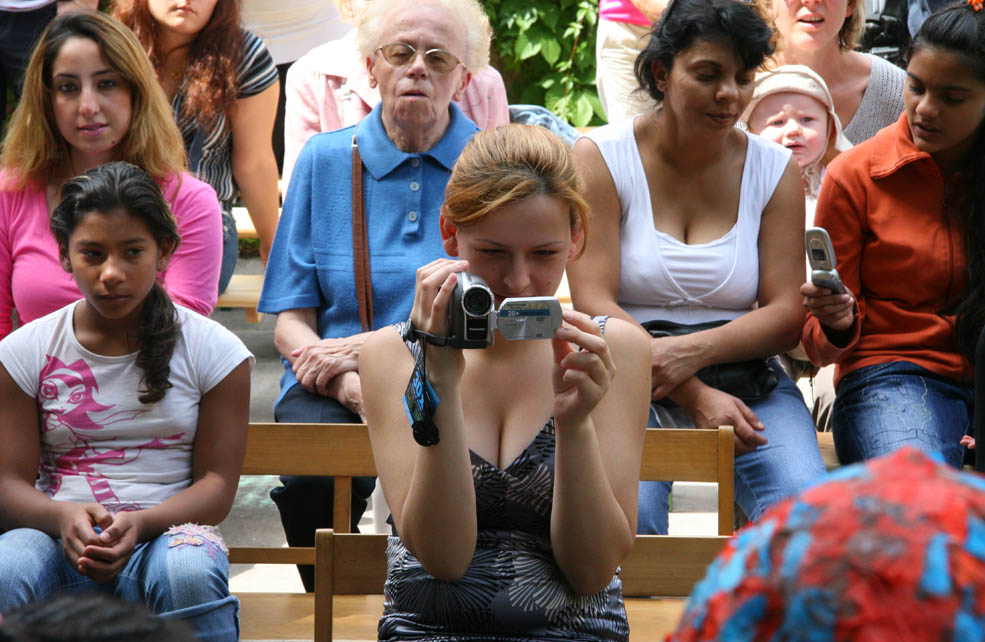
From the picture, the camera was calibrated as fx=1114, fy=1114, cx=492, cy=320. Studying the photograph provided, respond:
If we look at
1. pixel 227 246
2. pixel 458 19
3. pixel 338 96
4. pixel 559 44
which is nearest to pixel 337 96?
pixel 338 96

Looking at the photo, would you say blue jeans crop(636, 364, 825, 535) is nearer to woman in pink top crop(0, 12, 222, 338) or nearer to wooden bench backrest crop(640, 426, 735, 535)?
wooden bench backrest crop(640, 426, 735, 535)

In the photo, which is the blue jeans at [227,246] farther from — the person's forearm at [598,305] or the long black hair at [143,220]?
the person's forearm at [598,305]

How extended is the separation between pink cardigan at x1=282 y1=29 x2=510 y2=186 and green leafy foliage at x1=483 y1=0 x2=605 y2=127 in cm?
238

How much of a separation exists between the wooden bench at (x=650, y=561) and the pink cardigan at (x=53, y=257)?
827 mm

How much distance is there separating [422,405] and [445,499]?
0.46ft

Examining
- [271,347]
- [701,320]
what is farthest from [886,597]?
[271,347]

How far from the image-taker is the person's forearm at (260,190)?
12.6ft

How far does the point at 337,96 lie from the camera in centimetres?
371

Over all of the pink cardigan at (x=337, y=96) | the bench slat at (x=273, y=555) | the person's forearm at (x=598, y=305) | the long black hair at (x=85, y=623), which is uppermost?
the pink cardigan at (x=337, y=96)

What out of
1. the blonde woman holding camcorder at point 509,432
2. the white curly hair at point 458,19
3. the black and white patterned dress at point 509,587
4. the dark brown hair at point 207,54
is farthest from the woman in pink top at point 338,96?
the black and white patterned dress at point 509,587

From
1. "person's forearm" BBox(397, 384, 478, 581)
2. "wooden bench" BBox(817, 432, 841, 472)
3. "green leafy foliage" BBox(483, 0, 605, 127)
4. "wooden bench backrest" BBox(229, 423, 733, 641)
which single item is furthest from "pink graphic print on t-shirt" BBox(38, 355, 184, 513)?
"green leafy foliage" BBox(483, 0, 605, 127)

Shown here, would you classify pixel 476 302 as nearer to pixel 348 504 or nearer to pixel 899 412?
pixel 348 504

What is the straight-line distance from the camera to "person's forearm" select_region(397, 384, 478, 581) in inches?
61.7

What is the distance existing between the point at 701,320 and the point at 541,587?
4.14 feet
